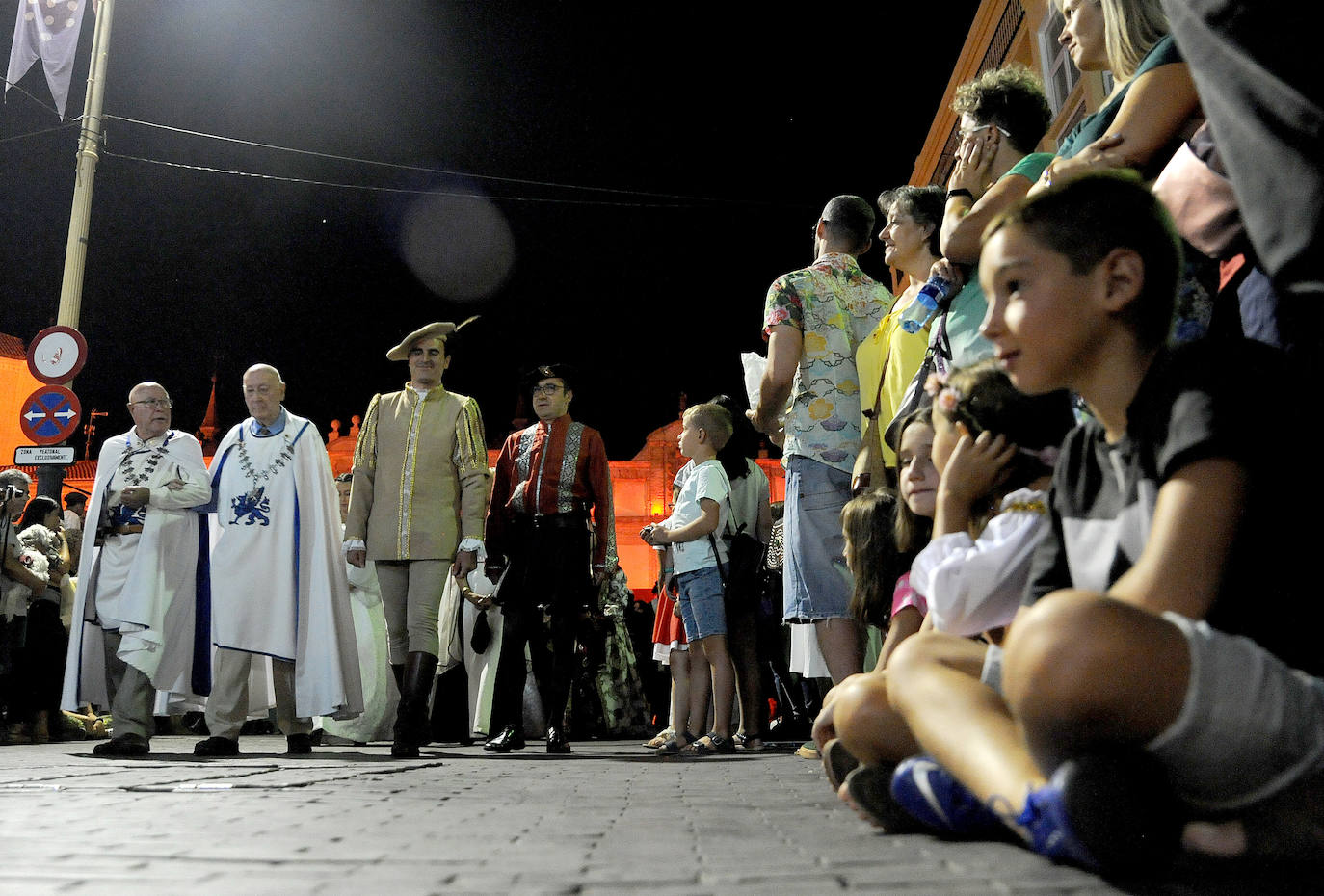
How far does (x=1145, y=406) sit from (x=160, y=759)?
17.1 feet

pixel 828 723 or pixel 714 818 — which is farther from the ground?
pixel 828 723

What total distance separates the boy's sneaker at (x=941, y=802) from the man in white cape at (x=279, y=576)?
490 centimetres

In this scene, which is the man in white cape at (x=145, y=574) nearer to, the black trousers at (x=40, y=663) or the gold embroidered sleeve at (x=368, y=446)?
the gold embroidered sleeve at (x=368, y=446)

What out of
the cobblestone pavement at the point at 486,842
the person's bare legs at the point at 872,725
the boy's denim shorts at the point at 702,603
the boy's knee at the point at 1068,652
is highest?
the boy's denim shorts at the point at 702,603

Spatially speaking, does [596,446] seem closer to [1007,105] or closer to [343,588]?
[343,588]

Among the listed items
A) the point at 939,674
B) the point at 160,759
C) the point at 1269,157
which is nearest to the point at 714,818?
the point at 939,674

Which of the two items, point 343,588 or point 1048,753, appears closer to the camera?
point 1048,753

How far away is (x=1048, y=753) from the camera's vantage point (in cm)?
134

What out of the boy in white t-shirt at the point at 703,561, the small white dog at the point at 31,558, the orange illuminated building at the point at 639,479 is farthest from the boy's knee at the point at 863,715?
the orange illuminated building at the point at 639,479

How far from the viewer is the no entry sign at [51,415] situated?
29.5 feet

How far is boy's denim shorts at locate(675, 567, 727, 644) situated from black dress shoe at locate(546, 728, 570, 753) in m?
0.91

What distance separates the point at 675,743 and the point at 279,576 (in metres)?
2.50

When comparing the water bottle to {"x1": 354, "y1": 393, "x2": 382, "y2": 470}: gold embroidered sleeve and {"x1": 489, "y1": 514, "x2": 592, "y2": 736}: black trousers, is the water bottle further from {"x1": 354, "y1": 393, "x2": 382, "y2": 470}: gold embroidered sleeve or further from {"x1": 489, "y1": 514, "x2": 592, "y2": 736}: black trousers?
{"x1": 354, "y1": 393, "x2": 382, "y2": 470}: gold embroidered sleeve

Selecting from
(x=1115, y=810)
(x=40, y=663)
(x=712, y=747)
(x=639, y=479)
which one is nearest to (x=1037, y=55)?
(x=712, y=747)
